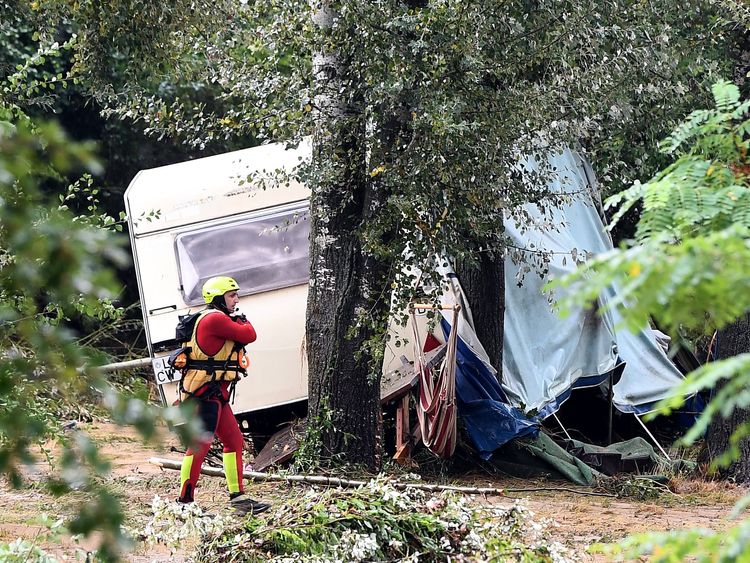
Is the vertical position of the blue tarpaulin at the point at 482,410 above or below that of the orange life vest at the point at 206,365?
below

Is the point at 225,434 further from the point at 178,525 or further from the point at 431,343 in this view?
the point at 431,343

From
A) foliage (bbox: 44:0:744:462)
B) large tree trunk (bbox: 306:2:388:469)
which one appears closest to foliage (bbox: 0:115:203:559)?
foliage (bbox: 44:0:744:462)

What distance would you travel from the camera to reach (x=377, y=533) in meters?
5.79

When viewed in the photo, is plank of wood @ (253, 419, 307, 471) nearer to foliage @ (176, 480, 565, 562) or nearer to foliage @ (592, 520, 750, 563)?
foliage @ (176, 480, 565, 562)

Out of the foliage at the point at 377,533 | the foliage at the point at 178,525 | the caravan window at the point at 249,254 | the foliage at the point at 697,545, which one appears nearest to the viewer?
the foliage at the point at 697,545

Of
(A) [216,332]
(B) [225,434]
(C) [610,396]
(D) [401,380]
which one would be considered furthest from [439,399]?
(C) [610,396]

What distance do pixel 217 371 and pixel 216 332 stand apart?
285mm

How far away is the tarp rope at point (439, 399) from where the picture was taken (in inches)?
349

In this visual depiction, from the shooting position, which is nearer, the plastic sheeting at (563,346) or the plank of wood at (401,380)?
the plank of wood at (401,380)

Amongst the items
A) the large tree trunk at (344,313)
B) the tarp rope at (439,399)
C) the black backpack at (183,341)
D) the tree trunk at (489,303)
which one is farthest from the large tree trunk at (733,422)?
the black backpack at (183,341)

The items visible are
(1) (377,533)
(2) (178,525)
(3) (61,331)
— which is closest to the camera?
(3) (61,331)

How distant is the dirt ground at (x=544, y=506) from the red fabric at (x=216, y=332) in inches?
30.7

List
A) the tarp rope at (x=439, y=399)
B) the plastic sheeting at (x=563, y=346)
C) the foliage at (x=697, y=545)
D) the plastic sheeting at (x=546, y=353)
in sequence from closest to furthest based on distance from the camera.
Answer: the foliage at (x=697, y=545), the tarp rope at (x=439, y=399), the plastic sheeting at (x=546, y=353), the plastic sheeting at (x=563, y=346)

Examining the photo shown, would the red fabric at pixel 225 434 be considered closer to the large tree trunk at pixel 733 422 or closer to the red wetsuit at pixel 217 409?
the red wetsuit at pixel 217 409
